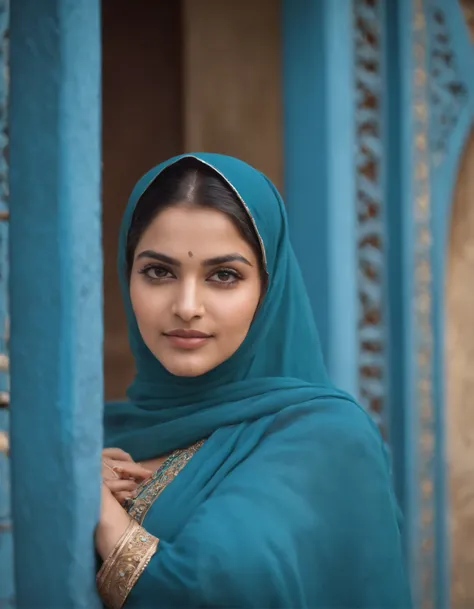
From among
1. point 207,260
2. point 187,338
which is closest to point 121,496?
point 187,338

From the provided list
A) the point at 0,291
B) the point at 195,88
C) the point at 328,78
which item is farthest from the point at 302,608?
the point at 195,88

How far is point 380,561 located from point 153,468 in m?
0.34

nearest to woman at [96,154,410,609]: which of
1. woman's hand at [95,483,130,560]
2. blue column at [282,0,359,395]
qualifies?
woman's hand at [95,483,130,560]

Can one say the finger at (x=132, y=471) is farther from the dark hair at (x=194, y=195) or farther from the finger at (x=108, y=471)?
the dark hair at (x=194, y=195)

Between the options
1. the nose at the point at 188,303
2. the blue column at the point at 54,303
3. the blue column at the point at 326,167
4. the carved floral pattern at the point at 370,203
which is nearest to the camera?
the blue column at the point at 54,303

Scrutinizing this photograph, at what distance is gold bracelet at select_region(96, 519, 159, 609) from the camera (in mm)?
946

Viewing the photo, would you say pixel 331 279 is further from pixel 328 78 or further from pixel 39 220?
pixel 39 220

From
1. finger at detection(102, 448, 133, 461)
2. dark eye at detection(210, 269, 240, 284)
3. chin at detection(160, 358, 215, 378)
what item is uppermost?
dark eye at detection(210, 269, 240, 284)

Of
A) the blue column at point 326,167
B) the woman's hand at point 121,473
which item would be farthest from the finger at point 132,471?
the blue column at point 326,167

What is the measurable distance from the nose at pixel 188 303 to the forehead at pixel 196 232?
0.04m

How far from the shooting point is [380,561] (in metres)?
1.07

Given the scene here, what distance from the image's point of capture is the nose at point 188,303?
102 cm

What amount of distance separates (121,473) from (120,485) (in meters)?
0.03

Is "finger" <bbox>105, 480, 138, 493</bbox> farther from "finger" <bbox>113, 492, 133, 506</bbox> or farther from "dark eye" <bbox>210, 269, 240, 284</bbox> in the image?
"dark eye" <bbox>210, 269, 240, 284</bbox>
